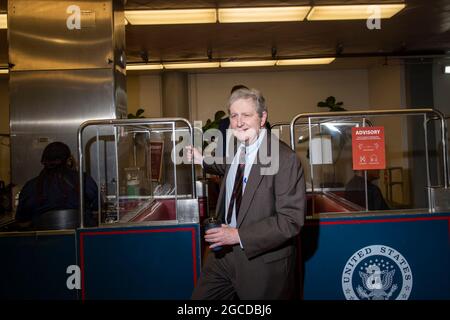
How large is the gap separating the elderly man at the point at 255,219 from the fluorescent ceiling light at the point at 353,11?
10.5 ft

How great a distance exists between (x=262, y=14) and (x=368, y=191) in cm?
251

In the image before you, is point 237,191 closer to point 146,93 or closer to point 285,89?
point 146,93

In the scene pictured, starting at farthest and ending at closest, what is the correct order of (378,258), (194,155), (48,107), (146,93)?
(146,93) < (48,107) < (378,258) < (194,155)

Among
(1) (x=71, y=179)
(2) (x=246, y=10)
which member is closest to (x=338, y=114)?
(1) (x=71, y=179)

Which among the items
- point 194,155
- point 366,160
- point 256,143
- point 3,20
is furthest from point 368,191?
point 3,20

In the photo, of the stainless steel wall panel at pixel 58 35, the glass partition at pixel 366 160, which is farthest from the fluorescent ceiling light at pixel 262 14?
the stainless steel wall panel at pixel 58 35

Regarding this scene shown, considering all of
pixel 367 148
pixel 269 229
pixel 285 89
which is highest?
pixel 285 89

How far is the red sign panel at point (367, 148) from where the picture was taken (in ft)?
8.28

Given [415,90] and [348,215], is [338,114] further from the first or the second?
[415,90]

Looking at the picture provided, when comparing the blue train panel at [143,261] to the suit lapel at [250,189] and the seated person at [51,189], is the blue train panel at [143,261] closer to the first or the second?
the seated person at [51,189]

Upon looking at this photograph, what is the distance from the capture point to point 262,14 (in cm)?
468

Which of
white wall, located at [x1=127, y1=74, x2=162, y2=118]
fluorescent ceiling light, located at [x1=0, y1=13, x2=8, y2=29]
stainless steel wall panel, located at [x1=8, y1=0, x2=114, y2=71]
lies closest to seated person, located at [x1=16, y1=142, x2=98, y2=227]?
stainless steel wall panel, located at [x1=8, y1=0, x2=114, y2=71]

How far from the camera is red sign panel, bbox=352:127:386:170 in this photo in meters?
2.52

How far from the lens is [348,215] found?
2.53 m
